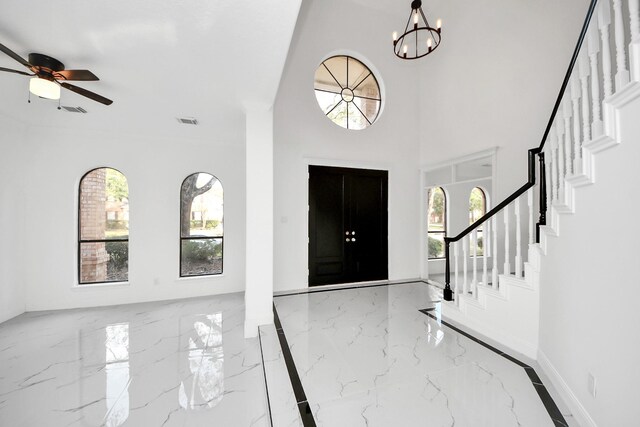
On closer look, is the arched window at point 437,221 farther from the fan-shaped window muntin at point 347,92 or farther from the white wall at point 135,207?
the white wall at point 135,207

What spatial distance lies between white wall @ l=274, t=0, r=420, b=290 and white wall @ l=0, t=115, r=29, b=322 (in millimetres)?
3670

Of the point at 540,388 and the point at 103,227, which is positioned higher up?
the point at 103,227

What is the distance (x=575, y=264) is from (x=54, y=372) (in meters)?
4.41

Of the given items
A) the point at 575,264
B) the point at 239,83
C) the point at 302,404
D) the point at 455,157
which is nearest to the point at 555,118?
the point at 575,264

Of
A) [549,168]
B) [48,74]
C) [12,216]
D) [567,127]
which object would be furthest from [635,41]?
[12,216]

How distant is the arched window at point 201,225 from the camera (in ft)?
14.9

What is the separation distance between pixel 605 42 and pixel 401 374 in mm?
2643

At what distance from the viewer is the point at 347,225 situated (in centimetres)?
487

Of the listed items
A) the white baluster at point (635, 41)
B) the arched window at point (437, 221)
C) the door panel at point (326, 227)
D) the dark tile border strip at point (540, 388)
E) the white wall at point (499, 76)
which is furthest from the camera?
the arched window at point (437, 221)

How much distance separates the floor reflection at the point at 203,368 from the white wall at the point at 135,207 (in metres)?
1.54

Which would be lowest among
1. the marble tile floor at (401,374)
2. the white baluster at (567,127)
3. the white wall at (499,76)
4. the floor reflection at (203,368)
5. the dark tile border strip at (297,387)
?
the floor reflection at (203,368)

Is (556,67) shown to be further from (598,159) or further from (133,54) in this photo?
(133,54)

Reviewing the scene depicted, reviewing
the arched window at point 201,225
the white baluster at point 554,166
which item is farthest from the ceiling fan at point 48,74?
the white baluster at point 554,166

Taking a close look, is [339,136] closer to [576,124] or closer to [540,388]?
[576,124]
